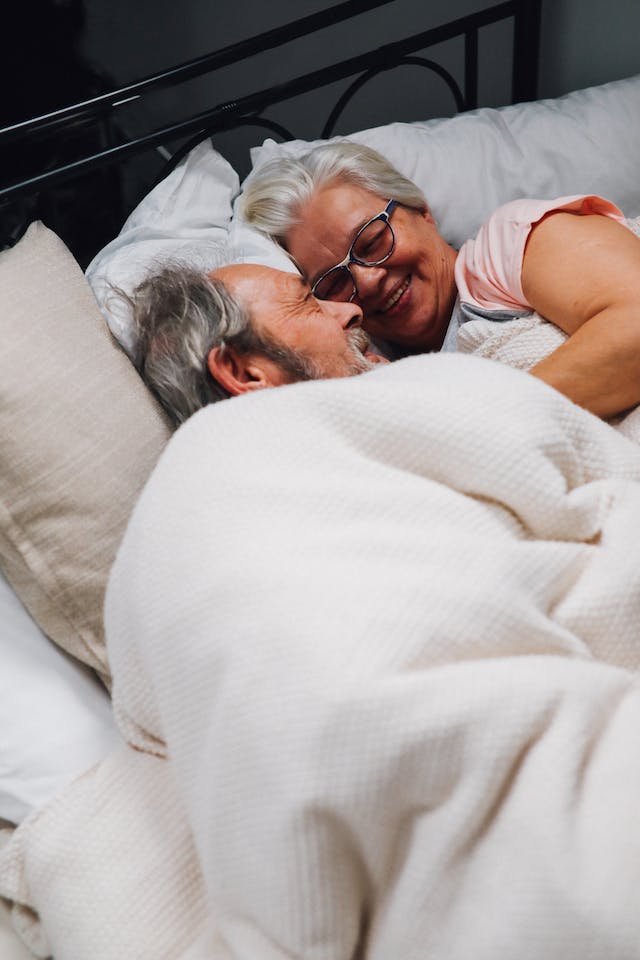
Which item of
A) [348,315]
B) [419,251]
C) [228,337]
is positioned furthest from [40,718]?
[419,251]

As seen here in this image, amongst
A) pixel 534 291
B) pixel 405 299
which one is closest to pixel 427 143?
pixel 405 299

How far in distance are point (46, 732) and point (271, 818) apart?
Result: 362 millimetres

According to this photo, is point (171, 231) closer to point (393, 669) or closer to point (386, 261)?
point (386, 261)

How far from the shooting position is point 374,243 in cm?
158

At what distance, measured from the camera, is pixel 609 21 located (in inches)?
88.0

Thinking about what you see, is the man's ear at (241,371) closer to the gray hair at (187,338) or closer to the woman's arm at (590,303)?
the gray hair at (187,338)

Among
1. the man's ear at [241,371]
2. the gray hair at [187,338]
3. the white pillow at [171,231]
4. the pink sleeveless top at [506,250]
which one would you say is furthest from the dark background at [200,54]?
the pink sleeveless top at [506,250]

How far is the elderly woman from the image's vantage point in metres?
1.36

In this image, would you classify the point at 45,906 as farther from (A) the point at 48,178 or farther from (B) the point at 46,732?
(A) the point at 48,178

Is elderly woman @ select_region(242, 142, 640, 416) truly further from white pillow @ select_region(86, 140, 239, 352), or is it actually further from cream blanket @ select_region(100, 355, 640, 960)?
cream blanket @ select_region(100, 355, 640, 960)

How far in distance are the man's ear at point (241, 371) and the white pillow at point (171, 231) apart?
0.47 feet

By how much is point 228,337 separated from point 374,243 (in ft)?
1.49

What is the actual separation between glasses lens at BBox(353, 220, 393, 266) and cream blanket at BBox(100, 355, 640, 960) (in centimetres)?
69

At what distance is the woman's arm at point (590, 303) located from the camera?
127 centimetres
